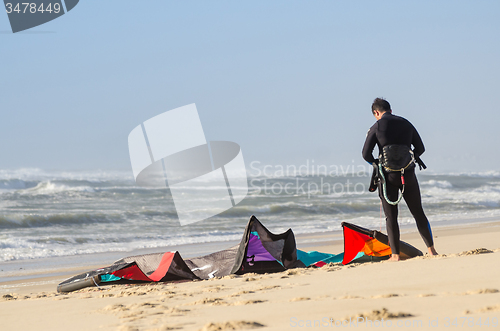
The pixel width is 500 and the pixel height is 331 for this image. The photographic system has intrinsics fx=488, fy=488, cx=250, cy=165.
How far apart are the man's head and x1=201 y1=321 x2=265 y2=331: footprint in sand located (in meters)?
2.71

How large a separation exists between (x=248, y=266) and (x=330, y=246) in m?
3.47

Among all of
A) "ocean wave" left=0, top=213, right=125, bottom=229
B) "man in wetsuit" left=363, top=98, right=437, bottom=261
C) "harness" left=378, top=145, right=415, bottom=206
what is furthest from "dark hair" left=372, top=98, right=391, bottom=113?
"ocean wave" left=0, top=213, right=125, bottom=229

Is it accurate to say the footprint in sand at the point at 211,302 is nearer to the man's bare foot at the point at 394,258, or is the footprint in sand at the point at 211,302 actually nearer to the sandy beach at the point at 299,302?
the sandy beach at the point at 299,302

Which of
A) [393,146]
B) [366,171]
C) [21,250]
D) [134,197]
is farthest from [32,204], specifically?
[366,171]

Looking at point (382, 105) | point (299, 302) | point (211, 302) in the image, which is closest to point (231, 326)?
point (299, 302)

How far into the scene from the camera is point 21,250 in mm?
8133

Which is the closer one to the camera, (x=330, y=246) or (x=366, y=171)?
(x=330, y=246)

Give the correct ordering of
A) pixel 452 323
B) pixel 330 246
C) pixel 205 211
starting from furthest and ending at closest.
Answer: pixel 205 211 → pixel 330 246 → pixel 452 323

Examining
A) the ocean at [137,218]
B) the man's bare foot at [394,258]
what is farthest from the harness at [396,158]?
the ocean at [137,218]

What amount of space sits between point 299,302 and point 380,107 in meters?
2.30

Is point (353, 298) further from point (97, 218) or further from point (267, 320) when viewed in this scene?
point (97, 218)

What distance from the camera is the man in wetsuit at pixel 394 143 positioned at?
4.36 m

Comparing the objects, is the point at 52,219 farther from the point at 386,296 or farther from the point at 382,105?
the point at 386,296

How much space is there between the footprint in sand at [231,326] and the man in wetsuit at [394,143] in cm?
240
